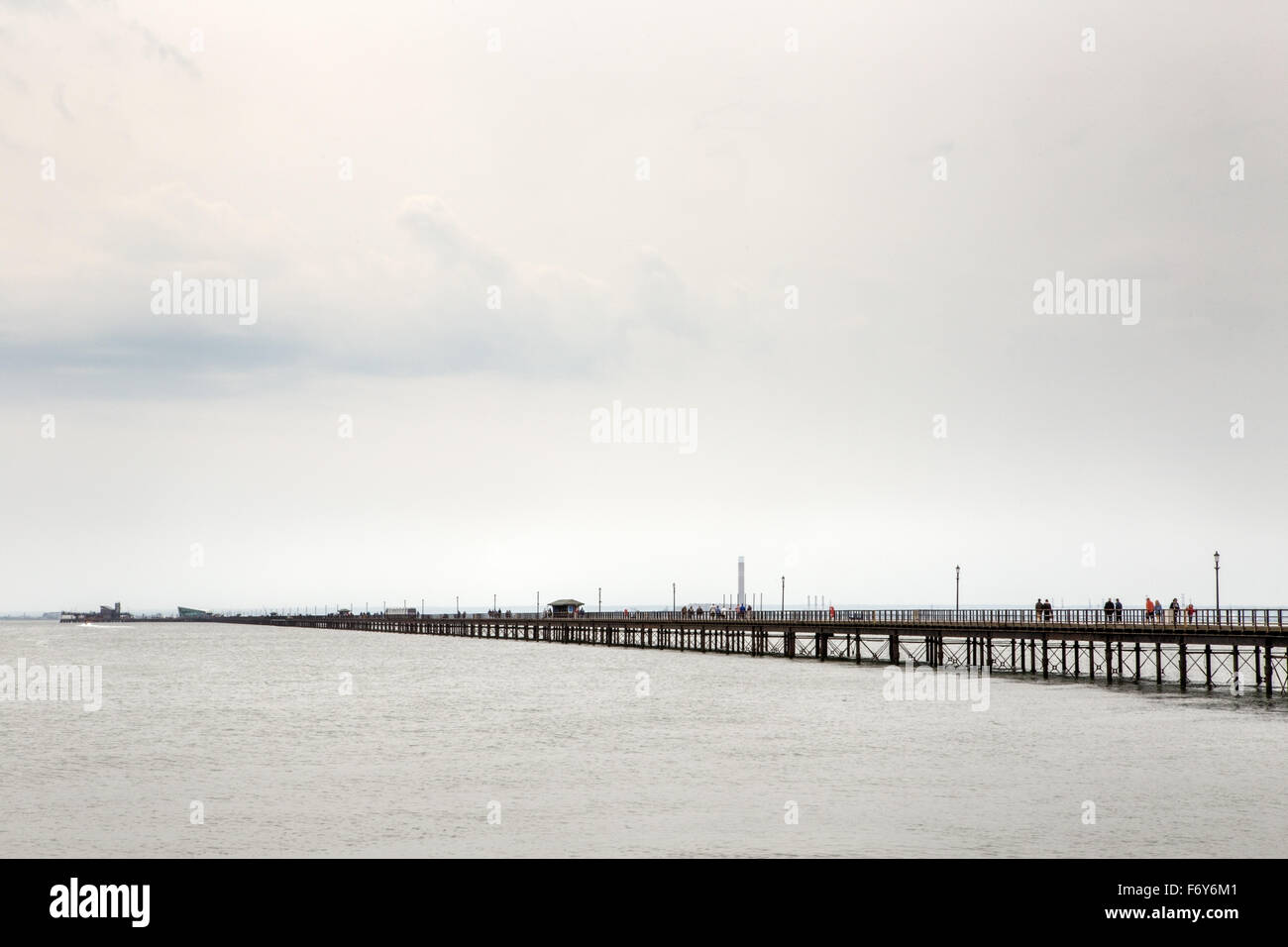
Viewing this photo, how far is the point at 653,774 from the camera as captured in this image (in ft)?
122

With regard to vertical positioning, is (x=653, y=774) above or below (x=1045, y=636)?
below

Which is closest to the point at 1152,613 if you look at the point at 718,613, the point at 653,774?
the point at 653,774

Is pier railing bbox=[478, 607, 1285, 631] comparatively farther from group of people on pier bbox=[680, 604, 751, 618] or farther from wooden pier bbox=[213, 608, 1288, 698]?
group of people on pier bbox=[680, 604, 751, 618]

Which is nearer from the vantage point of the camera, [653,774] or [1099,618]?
[653,774]

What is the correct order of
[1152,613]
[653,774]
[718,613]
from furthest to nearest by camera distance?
[718,613] → [1152,613] → [653,774]

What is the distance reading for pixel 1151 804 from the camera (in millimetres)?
30547

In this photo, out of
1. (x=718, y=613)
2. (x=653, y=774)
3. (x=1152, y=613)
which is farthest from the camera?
(x=718, y=613)

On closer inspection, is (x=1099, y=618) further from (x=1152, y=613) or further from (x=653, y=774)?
(x=653, y=774)

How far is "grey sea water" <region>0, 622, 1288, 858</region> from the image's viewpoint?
26891 millimetres

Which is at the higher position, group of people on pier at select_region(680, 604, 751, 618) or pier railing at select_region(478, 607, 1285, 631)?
pier railing at select_region(478, 607, 1285, 631)

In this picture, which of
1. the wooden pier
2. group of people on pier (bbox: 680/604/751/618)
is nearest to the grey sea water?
the wooden pier

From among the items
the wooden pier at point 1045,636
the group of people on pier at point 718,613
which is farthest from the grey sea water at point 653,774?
the group of people on pier at point 718,613
